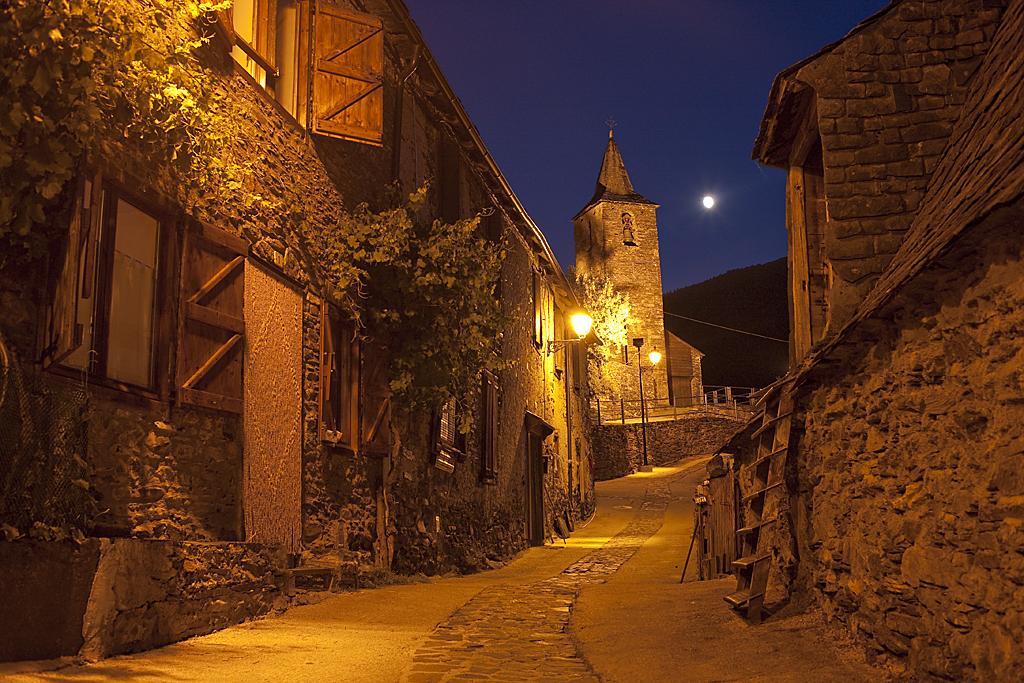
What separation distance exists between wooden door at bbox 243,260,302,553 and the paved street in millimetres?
865

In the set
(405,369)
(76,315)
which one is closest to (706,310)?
(405,369)

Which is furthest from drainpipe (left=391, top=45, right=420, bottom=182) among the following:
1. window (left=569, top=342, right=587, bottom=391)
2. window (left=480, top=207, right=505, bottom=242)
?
window (left=569, top=342, right=587, bottom=391)

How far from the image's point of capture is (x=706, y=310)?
86.8 metres

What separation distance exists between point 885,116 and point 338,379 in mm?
5830

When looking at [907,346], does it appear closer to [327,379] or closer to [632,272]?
[327,379]

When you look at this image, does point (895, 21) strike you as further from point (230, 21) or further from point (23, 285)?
point (23, 285)

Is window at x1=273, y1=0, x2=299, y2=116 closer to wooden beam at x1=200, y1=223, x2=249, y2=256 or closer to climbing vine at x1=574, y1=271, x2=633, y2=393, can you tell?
wooden beam at x1=200, y1=223, x2=249, y2=256

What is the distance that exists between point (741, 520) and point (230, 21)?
6915mm

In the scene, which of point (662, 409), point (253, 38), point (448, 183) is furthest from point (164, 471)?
point (662, 409)

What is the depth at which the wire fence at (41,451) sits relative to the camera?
16.7 ft

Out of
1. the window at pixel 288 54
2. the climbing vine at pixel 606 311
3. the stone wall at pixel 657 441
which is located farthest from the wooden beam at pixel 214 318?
the climbing vine at pixel 606 311

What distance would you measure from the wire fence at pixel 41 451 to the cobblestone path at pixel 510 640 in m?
2.31

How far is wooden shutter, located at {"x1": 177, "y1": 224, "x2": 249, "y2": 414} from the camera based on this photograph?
7.12 meters

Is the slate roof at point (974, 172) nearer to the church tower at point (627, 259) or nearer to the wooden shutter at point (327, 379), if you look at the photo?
the wooden shutter at point (327, 379)
